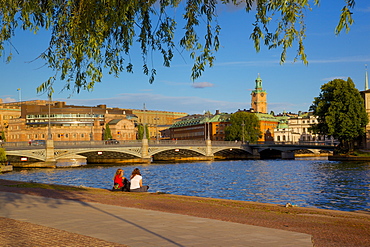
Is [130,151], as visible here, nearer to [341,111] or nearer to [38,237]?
[341,111]

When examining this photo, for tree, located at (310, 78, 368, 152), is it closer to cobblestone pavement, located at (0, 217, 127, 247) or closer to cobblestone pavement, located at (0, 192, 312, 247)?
cobblestone pavement, located at (0, 192, 312, 247)

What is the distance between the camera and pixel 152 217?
555 inches

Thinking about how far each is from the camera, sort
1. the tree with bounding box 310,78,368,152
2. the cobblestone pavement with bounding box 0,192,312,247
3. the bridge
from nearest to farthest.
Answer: the cobblestone pavement with bounding box 0,192,312,247
the bridge
the tree with bounding box 310,78,368,152

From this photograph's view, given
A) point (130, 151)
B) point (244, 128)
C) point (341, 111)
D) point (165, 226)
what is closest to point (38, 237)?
point (165, 226)

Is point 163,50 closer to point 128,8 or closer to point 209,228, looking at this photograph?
point 128,8

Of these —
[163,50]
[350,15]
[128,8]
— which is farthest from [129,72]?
[350,15]

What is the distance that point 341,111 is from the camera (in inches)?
3497

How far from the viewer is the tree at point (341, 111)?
87375 mm

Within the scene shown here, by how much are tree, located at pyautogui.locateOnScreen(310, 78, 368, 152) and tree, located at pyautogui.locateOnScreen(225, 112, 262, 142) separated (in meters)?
54.3

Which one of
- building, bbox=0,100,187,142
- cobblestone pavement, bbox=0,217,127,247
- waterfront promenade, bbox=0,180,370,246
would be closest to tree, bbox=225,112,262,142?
building, bbox=0,100,187,142

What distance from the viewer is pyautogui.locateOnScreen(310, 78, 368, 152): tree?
87.4m

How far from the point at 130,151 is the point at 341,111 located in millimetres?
38153

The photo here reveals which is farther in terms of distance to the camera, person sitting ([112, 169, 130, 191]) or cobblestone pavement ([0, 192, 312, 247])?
person sitting ([112, 169, 130, 191])

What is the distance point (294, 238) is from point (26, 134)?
571 feet
